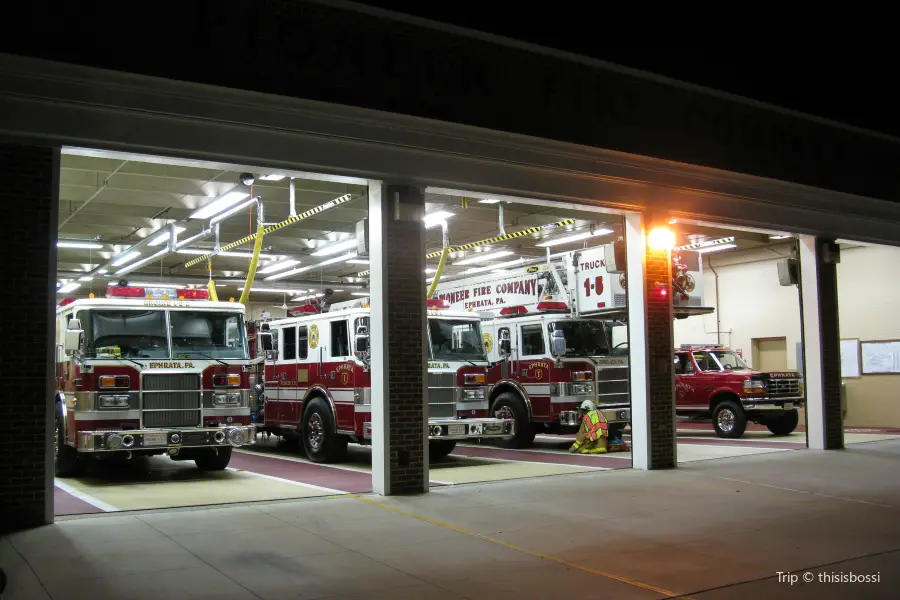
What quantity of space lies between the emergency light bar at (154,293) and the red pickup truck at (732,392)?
36.8 ft

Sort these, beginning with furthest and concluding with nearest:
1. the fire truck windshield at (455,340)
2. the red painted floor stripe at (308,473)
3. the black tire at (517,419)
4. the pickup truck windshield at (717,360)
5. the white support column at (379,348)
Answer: the pickup truck windshield at (717,360)
the black tire at (517,419)
the fire truck windshield at (455,340)
the red painted floor stripe at (308,473)
the white support column at (379,348)

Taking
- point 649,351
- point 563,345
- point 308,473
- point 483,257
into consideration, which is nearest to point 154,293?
point 308,473

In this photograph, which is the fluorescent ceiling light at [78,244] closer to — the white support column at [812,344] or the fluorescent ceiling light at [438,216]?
the fluorescent ceiling light at [438,216]

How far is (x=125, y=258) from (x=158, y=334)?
1125 centimetres

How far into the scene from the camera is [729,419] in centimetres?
1931

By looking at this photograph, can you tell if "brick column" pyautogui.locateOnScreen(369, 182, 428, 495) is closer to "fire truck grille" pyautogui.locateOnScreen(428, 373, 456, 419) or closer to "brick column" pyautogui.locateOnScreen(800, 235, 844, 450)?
"fire truck grille" pyautogui.locateOnScreen(428, 373, 456, 419)

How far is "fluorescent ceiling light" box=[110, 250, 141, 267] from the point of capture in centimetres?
2150

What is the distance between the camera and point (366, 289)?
31578 millimetres

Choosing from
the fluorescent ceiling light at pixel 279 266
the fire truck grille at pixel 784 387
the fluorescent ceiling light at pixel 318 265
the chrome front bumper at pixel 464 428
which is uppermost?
the fluorescent ceiling light at pixel 279 266

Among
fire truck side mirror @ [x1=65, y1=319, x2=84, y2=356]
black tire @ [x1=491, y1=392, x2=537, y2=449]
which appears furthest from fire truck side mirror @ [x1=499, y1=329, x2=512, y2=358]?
fire truck side mirror @ [x1=65, y1=319, x2=84, y2=356]

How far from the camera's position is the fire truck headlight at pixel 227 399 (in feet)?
39.8

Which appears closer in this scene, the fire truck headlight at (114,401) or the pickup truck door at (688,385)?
the fire truck headlight at (114,401)

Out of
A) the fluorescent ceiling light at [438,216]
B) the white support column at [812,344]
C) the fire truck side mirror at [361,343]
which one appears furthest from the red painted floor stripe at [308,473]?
the white support column at [812,344]

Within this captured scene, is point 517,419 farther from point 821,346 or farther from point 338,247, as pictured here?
point 338,247
